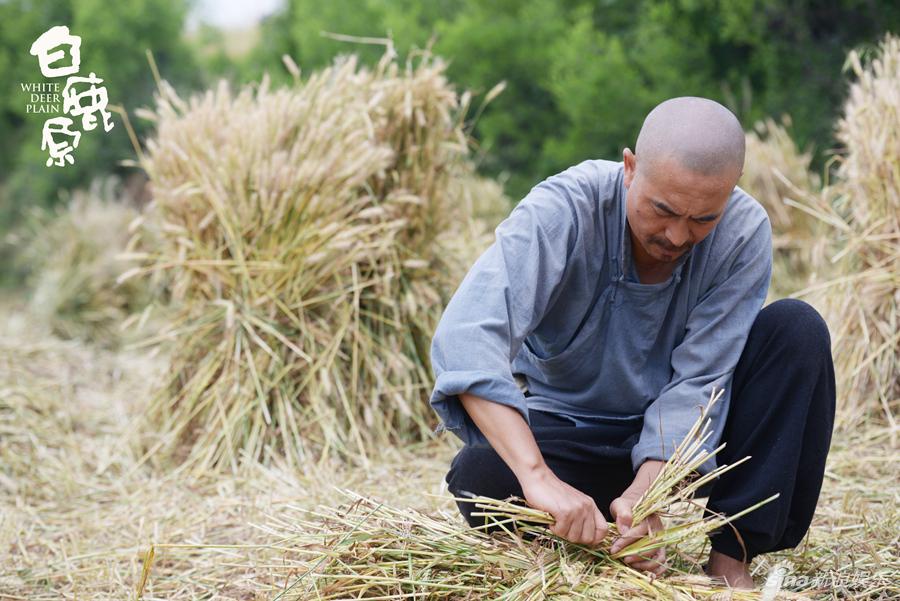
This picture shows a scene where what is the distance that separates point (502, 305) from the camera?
1.85 meters

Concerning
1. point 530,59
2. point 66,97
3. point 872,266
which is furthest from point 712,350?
point 530,59

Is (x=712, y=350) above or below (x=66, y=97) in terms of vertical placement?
below

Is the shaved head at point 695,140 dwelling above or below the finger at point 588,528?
above

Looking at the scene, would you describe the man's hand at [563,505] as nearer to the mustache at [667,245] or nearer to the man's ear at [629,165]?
the mustache at [667,245]

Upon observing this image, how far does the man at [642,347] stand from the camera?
1836 millimetres

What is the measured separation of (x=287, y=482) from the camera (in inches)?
124

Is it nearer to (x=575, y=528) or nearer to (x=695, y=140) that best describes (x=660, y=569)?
(x=575, y=528)

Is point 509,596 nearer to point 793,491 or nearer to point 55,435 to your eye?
point 793,491

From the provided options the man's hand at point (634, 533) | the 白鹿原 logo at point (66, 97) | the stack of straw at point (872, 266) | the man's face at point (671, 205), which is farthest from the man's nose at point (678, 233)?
the 白鹿原 logo at point (66, 97)

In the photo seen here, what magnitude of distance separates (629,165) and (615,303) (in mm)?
285

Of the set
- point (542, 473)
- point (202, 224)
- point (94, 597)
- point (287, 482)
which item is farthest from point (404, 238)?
point (542, 473)

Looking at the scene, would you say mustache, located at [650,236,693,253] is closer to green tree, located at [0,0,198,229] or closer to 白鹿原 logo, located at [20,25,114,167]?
白鹿原 logo, located at [20,25,114,167]

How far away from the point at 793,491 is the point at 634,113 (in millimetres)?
5972

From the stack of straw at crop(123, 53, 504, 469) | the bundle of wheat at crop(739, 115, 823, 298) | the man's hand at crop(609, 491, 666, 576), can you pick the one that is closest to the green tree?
the bundle of wheat at crop(739, 115, 823, 298)
